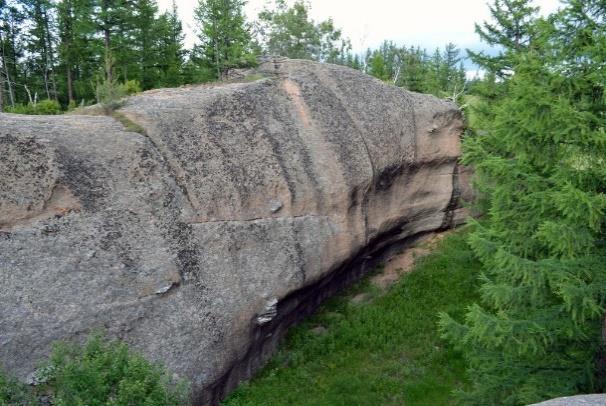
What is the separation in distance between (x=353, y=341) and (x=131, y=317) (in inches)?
273

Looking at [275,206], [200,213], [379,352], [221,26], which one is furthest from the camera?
[221,26]

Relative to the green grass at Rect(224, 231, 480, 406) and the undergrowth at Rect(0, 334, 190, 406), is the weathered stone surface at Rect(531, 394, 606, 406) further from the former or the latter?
the green grass at Rect(224, 231, 480, 406)

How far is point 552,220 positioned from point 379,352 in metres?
7.03

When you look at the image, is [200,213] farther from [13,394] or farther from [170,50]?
[170,50]

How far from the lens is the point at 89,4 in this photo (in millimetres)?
25828

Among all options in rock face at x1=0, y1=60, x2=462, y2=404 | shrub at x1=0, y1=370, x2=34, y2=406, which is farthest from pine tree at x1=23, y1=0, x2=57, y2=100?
shrub at x1=0, y1=370, x2=34, y2=406

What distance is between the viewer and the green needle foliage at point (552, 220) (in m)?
7.87

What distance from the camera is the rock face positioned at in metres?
9.34

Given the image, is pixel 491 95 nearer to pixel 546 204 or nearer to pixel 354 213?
pixel 354 213

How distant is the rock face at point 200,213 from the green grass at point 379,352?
70cm

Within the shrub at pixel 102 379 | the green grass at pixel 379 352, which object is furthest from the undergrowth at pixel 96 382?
the green grass at pixel 379 352

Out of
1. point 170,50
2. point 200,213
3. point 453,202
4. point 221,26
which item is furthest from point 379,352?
point 170,50

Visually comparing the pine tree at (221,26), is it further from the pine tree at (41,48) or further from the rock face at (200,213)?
the rock face at (200,213)

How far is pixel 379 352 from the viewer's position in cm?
1409
